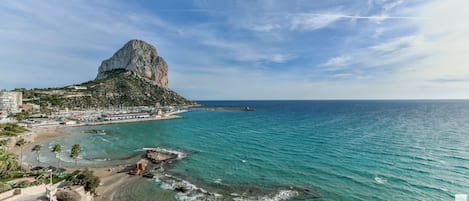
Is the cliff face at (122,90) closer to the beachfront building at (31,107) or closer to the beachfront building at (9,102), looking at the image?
the beachfront building at (31,107)

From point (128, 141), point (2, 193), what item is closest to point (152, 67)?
point (128, 141)

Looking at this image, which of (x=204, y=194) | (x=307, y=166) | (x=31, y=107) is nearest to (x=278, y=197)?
(x=204, y=194)

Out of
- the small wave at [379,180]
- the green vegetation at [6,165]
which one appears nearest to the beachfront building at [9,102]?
the green vegetation at [6,165]

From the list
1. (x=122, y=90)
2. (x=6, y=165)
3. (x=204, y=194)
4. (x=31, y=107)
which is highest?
(x=122, y=90)

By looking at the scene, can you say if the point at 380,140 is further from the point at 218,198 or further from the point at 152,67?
the point at 152,67

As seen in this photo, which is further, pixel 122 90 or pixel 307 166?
pixel 122 90

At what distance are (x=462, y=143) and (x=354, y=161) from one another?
27.4 m

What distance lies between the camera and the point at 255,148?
146 feet

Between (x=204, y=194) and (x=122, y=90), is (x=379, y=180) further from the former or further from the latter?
(x=122, y=90)

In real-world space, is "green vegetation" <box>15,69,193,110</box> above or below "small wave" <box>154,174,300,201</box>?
above

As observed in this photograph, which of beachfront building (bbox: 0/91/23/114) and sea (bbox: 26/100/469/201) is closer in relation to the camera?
sea (bbox: 26/100/469/201)

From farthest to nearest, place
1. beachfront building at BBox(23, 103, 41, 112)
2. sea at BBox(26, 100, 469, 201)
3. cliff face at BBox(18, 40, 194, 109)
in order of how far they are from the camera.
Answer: cliff face at BBox(18, 40, 194, 109)
beachfront building at BBox(23, 103, 41, 112)
sea at BBox(26, 100, 469, 201)

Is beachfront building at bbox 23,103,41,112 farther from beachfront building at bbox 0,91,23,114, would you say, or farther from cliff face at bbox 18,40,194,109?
cliff face at bbox 18,40,194,109

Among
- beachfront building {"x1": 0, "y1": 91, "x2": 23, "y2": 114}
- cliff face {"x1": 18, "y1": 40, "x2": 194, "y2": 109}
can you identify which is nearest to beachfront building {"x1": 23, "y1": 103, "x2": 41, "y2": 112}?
beachfront building {"x1": 0, "y1": 91, "x2": 23, "y2": 114}
